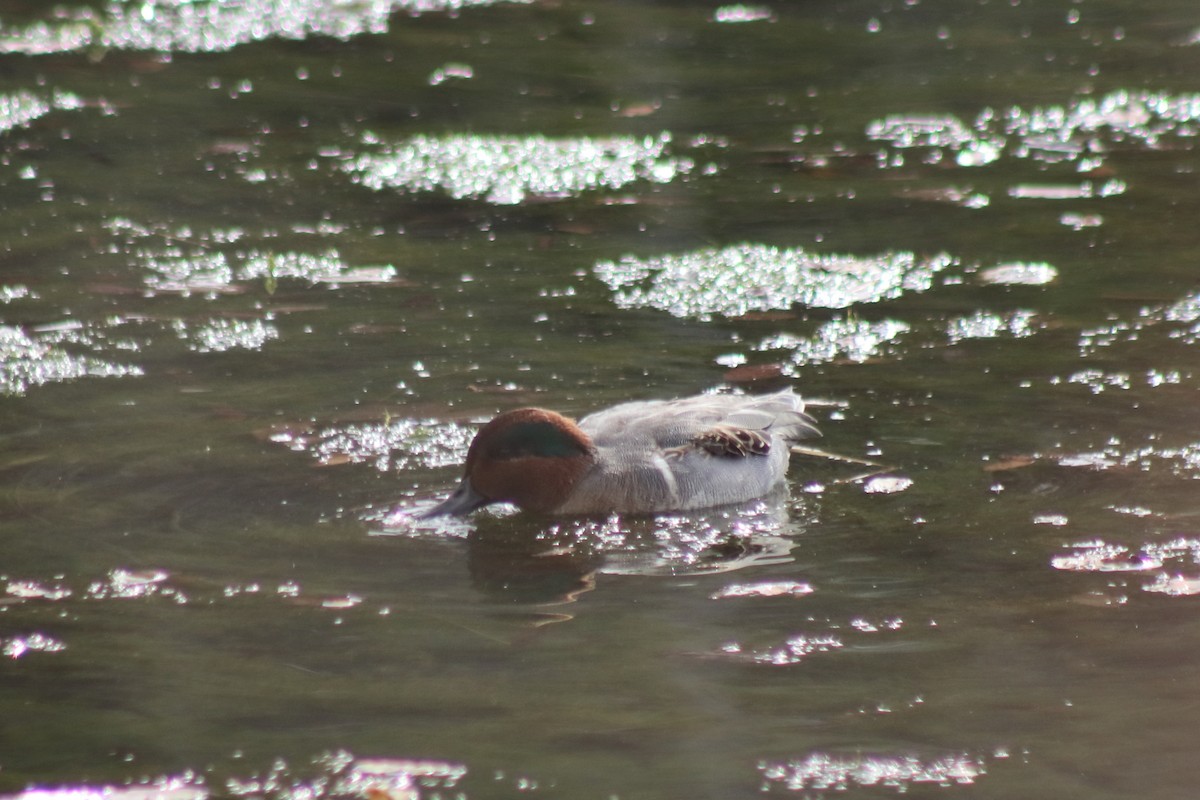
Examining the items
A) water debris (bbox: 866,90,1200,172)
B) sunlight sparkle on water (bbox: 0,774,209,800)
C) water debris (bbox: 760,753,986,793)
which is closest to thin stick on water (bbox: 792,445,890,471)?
water debris (bbox: 760,753,986,793)

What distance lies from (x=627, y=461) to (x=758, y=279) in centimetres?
265

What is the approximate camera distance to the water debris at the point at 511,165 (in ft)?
34.2

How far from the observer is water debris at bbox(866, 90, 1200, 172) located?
10867 mm

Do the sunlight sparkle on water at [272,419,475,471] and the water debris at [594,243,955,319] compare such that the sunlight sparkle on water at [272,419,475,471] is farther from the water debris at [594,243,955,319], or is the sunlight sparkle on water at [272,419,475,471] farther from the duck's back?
the water debris at [594,243,955,319]

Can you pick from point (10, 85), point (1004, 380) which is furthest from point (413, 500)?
point (10, 85)

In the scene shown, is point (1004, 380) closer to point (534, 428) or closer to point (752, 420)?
point (752, 420)

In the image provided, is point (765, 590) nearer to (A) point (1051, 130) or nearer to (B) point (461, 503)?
(B) point (461, 503)

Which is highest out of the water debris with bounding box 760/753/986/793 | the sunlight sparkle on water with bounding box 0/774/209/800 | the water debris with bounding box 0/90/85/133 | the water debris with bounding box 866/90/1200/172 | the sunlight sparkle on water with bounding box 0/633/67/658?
the water debris with bounding box 0/90/85/133

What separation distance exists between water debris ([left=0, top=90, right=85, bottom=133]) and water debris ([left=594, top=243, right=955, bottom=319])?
16.2ft

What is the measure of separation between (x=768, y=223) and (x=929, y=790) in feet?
18.9

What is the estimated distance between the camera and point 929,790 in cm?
417

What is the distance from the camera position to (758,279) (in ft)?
28.5

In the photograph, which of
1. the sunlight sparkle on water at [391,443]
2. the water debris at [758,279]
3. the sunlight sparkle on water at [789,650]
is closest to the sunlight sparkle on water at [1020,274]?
the water debris at [758,279]

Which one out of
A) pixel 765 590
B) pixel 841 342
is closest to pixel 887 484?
pixel 765 590
